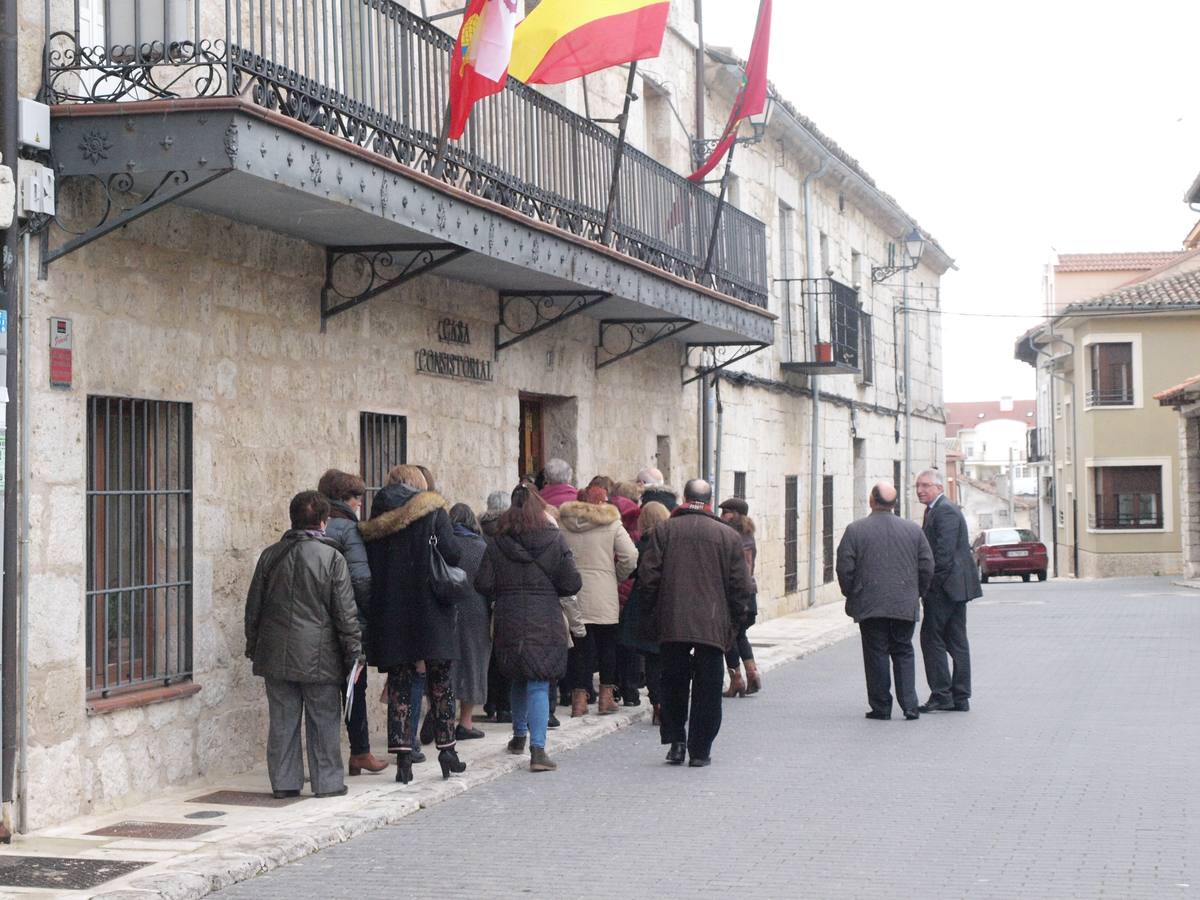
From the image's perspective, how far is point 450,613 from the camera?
337 inches

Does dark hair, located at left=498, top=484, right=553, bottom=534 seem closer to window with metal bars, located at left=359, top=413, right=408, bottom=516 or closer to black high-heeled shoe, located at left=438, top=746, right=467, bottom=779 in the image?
black high-heeled shoe, located at left=438, top=746, right=467, bottom=779

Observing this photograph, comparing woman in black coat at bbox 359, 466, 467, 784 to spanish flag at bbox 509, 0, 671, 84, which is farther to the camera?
spanish flag at bbox 509, 0, 671, 84

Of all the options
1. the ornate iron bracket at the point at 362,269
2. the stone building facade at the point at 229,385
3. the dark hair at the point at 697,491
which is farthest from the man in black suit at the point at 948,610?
the ornate iron bracket at the point at 362,269

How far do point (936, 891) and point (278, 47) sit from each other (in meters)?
6.28

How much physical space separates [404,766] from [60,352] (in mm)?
2806

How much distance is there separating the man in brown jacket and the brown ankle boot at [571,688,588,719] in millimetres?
1805

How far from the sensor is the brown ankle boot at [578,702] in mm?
11242

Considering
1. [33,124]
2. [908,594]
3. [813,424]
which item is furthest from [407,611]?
[813,424]

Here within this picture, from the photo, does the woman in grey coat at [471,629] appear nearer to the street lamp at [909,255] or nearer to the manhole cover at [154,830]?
the manhole cover at [154,830]

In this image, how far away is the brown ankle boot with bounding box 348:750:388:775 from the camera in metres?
8.84

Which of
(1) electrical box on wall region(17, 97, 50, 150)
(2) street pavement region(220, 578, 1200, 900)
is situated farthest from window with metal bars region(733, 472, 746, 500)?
(1) electrical box on wall region(17, 97, 50, 150)

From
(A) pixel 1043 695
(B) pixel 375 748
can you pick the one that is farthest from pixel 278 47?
(A) pixel 1043 695

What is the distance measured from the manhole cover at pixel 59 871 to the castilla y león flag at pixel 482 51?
4961 millimetres

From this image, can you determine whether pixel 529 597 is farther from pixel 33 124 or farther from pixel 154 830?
pixel 33 124
